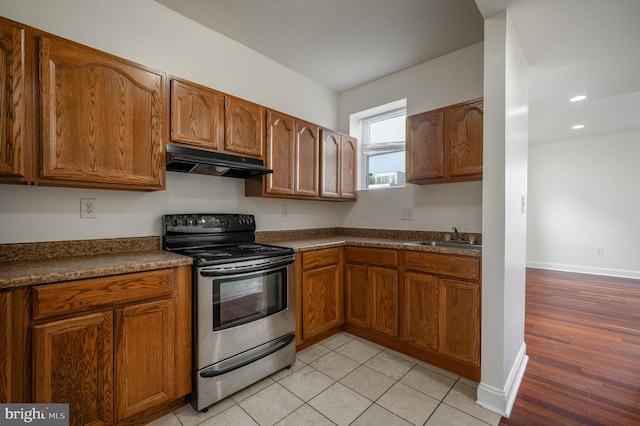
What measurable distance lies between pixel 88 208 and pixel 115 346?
0.93 meters

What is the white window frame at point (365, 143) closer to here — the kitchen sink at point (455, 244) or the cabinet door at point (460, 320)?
the kitchen sink at point (455, 244)

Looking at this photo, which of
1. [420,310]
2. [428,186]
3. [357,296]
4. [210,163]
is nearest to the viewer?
[210,163]

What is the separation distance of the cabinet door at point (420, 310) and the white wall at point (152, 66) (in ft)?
4.57

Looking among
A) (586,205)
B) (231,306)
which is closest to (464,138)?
(231,306)

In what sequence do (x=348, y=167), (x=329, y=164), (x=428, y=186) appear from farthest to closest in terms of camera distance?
(x=348, y=167) → (x=329, y=164) → (x=428, y=186)

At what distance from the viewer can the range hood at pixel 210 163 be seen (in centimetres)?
188

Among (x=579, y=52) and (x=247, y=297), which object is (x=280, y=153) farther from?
(x=579, y=52)

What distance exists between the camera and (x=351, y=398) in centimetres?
187

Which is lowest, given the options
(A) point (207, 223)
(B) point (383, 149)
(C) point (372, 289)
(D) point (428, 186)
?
(C) point (372, 289)

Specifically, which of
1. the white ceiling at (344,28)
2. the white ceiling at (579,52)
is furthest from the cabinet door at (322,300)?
the white ceiling at (579,52)

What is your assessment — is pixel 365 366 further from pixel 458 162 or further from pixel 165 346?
pixel 458 162

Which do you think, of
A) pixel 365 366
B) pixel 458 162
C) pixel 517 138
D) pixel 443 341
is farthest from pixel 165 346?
pixel 517 138

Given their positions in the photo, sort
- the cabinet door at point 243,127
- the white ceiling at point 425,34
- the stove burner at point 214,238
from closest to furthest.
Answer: the white ceiling at point 425,34, the stove burner at point 214,238, the cabinet door at point 243,127

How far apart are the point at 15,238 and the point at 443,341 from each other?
113 inches
